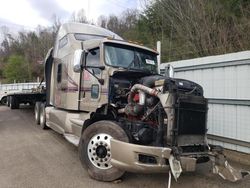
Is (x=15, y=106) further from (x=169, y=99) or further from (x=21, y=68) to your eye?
(x=21, y=68)

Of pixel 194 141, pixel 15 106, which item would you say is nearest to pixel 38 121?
pixel 15 106

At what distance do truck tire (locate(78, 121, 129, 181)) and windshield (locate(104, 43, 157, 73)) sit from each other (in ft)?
4.75

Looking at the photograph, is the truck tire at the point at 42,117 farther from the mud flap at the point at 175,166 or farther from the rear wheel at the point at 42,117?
the mud flap at the point at 175,166

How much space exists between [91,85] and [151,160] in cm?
236

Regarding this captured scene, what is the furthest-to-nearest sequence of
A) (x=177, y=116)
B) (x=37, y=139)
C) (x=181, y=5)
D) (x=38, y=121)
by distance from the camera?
1. (x=181, y=5)
2. (x=38, y=121)
3. (x=37, y=139)
4. (x=177, y=116)

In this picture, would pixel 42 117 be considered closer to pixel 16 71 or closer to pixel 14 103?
pixel 14 103

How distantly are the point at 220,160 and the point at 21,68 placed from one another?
5239 cm

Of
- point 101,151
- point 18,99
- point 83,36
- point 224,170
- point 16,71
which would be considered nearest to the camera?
point 224,170

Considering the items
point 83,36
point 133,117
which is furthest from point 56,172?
point 83,36

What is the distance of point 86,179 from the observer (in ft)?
18.1

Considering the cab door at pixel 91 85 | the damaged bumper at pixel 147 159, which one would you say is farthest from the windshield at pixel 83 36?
the damaged bumper at pixel 147 159

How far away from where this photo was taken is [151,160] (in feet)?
16.0

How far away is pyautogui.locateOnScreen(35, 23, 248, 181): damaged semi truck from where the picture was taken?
4.89m

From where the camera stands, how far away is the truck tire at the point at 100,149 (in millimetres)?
5285
